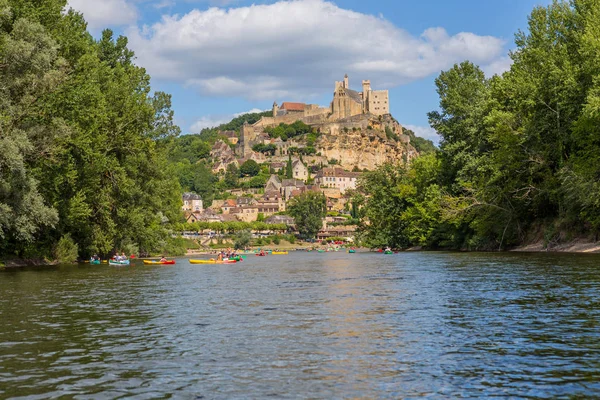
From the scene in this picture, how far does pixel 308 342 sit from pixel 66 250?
4148 centimetres

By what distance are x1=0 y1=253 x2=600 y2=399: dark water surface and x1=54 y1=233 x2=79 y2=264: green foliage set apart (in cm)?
2401

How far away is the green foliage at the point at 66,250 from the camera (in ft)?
176

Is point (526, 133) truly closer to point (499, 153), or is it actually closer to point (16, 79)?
point (499, 153)

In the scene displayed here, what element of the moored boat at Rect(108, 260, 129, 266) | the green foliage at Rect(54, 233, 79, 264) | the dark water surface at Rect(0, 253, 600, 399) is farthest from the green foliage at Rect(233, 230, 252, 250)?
the dark water surface at Rect(0, 253, 600, 399)

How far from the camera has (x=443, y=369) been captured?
45.0ft

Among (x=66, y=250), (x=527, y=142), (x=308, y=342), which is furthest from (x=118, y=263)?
(x=308, y=342)

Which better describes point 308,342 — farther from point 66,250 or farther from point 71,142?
point 66,250

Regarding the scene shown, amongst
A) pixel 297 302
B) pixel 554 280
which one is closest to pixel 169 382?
pixel 297 302

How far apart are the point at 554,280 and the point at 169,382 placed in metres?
22.0

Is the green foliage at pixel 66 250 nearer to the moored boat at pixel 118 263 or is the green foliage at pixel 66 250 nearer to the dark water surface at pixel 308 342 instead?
the moored boat at pixel 118 263

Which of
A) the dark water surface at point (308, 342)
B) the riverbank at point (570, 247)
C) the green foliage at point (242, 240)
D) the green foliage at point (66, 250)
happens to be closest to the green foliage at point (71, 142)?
the green foliage at point (66, 250)

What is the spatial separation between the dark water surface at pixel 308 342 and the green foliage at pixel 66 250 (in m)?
24.0

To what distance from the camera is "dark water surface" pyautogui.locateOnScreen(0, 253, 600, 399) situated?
1242 cm

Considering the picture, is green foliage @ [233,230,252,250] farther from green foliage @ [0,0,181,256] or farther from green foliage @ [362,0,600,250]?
green foliage @ [0,0,181,256]
